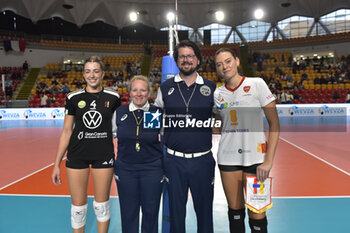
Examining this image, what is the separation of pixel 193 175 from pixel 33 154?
6.87 m

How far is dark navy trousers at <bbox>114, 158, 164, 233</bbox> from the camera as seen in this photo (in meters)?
2.55

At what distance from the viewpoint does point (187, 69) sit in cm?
253

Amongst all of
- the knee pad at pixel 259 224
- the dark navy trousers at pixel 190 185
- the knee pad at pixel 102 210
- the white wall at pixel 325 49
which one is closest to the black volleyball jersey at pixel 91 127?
the knee pad at pixel 102 210

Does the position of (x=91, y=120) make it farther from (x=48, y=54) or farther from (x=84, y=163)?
(x=48, y=54)

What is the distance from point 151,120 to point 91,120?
0.62 metres

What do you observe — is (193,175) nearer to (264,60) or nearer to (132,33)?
(264,60)

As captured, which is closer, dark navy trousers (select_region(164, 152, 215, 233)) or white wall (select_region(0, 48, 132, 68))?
dark navy trousers (select_region(164, 152, 215, 233))

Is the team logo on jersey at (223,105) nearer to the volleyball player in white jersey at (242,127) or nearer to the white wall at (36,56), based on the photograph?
the volleyball player in white jersey at (242,127)

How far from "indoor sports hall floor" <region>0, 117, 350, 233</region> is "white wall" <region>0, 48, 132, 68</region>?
22051mm

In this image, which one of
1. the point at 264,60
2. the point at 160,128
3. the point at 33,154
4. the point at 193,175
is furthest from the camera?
the point at 264,60

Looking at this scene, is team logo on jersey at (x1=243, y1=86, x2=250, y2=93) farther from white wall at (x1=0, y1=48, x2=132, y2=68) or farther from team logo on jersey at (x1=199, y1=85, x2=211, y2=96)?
white wall at (x1=0, y1=48, x2=132, y2=68)

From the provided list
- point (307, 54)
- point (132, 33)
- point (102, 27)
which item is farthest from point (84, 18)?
point (307, 54)

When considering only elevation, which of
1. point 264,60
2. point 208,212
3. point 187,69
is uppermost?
point 264,60

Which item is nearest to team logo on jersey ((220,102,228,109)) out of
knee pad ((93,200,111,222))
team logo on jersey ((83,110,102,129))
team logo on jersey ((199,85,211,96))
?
team logo on jersey ((199,85,211,96))
